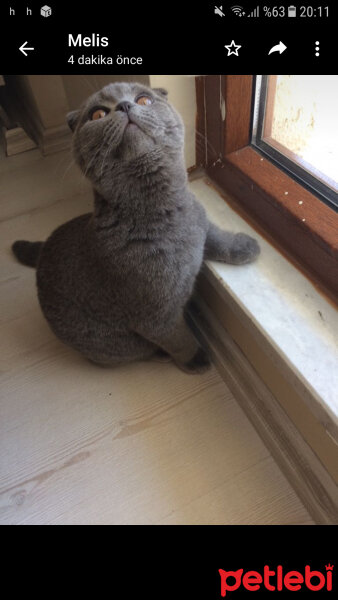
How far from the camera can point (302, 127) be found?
27.9 inches

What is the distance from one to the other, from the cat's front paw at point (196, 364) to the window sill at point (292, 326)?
0.09 m

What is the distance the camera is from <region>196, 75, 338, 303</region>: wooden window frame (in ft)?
2.10

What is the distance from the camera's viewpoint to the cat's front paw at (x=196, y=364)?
831 millimetres

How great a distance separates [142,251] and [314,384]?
0.30m

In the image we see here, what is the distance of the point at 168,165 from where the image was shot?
57 centimetres

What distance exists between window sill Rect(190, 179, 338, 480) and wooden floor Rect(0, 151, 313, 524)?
118 millimetres

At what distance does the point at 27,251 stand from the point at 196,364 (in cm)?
49

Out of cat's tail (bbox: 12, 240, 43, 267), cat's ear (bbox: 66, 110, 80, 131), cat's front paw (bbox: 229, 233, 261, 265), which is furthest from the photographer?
cat's tail (bbox: 12, 240, 43, 267)

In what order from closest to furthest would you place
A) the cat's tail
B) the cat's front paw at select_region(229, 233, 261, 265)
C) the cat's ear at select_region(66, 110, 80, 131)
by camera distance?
the cat's ear at select_region(66, 110, 80, 131), the cat's front paw at select_region(229, 233, 261, 265), the cat's tail
